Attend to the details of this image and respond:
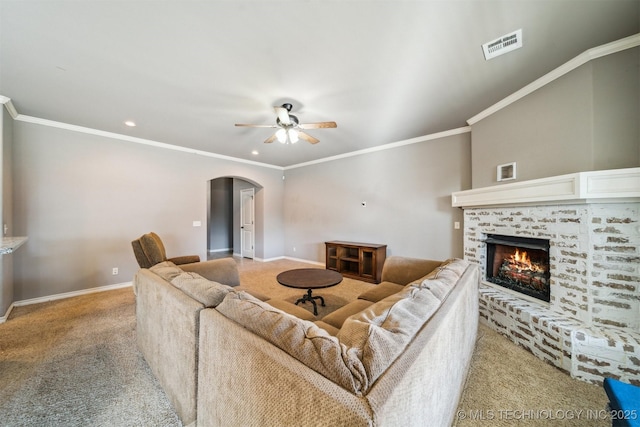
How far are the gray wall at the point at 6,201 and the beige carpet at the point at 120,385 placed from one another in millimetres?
398

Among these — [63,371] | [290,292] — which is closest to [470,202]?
[290,292]

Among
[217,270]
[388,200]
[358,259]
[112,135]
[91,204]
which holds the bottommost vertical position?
[358,259]

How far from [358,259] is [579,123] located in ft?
11.2

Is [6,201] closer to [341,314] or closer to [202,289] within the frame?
[202,289]

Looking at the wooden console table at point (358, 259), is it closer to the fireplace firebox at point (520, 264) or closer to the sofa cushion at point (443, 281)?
the fireplace firebox at point (520, 264)

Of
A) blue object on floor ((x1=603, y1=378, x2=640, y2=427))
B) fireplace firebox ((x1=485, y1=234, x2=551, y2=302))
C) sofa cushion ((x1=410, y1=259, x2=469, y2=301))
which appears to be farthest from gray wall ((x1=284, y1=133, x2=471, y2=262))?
blue object on floor ((x1=603, y1=378, x2=640, y2=427))

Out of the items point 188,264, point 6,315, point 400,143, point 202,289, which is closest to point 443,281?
point 202,289

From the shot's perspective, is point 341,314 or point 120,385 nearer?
point 120,385

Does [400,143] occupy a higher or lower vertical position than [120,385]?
higher

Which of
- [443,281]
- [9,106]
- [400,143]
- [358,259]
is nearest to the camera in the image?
[443,281]

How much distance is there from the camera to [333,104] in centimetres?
285

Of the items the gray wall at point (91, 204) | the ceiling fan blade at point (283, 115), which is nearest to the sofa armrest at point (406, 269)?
the ceiling fan blade at point (283, 115)

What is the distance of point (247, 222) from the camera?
22.2 feet

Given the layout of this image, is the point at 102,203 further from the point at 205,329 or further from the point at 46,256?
the point at 205,329
